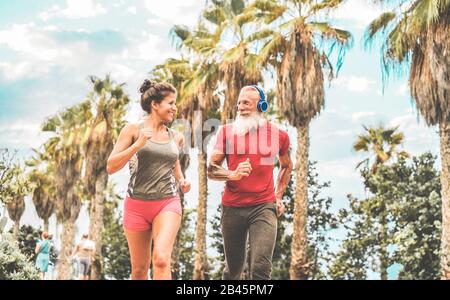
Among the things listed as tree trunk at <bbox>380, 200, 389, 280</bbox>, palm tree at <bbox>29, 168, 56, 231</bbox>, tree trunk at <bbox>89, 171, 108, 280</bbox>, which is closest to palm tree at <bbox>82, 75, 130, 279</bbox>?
tree trunk at <bbox>89, 171, 108, 280</bbox>

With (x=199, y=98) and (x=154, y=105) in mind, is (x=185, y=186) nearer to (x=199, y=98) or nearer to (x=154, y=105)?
(x=154, y=105)

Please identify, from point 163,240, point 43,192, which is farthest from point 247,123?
point 43,192

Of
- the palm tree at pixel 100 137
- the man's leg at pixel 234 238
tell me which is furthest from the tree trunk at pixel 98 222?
the man's leg at pixel 234 238

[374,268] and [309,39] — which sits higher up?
[309,39]

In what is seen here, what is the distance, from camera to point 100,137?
1010 inches

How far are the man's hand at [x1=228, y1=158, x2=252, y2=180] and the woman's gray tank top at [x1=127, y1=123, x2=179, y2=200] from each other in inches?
18.3

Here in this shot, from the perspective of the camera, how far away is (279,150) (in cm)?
531

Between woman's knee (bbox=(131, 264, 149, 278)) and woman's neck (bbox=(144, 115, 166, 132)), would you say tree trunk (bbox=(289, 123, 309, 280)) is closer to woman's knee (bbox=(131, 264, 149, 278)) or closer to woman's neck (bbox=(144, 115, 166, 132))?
woman's knee (bbox=(131, 264, 149, 278))

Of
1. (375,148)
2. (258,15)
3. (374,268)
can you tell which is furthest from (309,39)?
(374,268)

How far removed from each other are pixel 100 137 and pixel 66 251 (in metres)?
5.92

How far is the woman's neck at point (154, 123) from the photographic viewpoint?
4852 mm
